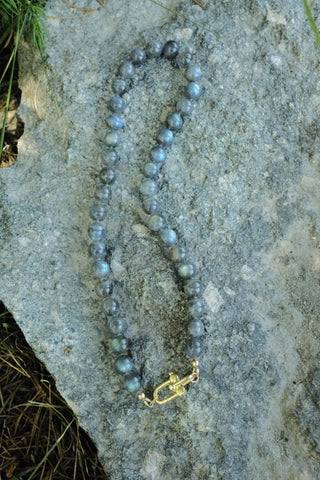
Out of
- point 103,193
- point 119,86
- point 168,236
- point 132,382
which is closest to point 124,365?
point 132,382

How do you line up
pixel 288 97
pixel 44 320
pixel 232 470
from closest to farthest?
pixel 232 470 → pixel 44 320 → pixel 288 97

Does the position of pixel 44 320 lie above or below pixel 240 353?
below

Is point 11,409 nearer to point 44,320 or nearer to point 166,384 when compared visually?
point 44,320

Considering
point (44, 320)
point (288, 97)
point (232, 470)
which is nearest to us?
point (232, 470)

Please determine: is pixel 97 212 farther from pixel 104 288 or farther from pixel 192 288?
pixel 192 288

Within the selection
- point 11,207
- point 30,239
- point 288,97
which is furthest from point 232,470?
point 288,97

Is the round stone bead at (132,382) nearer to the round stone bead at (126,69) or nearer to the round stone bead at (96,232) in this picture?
the round stone bead at (96,232)

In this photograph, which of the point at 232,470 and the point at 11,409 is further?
the point at 11,409
